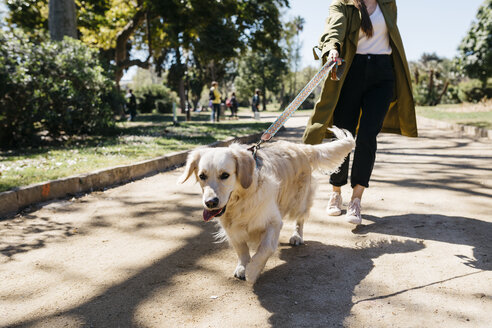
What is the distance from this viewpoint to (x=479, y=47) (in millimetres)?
17531

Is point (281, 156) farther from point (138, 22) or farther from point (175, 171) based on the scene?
point (138, 22)

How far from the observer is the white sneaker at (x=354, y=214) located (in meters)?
3.81

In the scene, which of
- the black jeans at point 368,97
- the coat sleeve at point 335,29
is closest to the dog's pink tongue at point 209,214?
the black jeans at point 368,97

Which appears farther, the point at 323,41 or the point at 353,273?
the point at 323,41

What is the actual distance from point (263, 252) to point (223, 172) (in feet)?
2.10

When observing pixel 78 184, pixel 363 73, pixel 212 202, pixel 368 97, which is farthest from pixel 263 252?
pixel 78 184

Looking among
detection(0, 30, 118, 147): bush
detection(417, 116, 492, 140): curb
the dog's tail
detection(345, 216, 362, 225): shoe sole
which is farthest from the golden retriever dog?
detection(417, 116, 492, 140): curb

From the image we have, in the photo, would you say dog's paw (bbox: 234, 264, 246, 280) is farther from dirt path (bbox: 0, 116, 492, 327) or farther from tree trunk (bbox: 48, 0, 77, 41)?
tree trunk (bbox: 48, 0, 77, 41)

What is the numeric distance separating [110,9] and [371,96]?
20434 millimetres

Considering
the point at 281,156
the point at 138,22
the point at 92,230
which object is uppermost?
the point at 138,22

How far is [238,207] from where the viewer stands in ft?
9.52

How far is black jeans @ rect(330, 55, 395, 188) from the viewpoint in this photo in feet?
12.8

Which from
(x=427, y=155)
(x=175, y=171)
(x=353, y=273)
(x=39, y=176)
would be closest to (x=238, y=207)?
(x=353, y=273)

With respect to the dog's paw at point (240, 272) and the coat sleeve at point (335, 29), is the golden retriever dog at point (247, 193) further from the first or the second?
the coat sleeve at point (335, 29)
